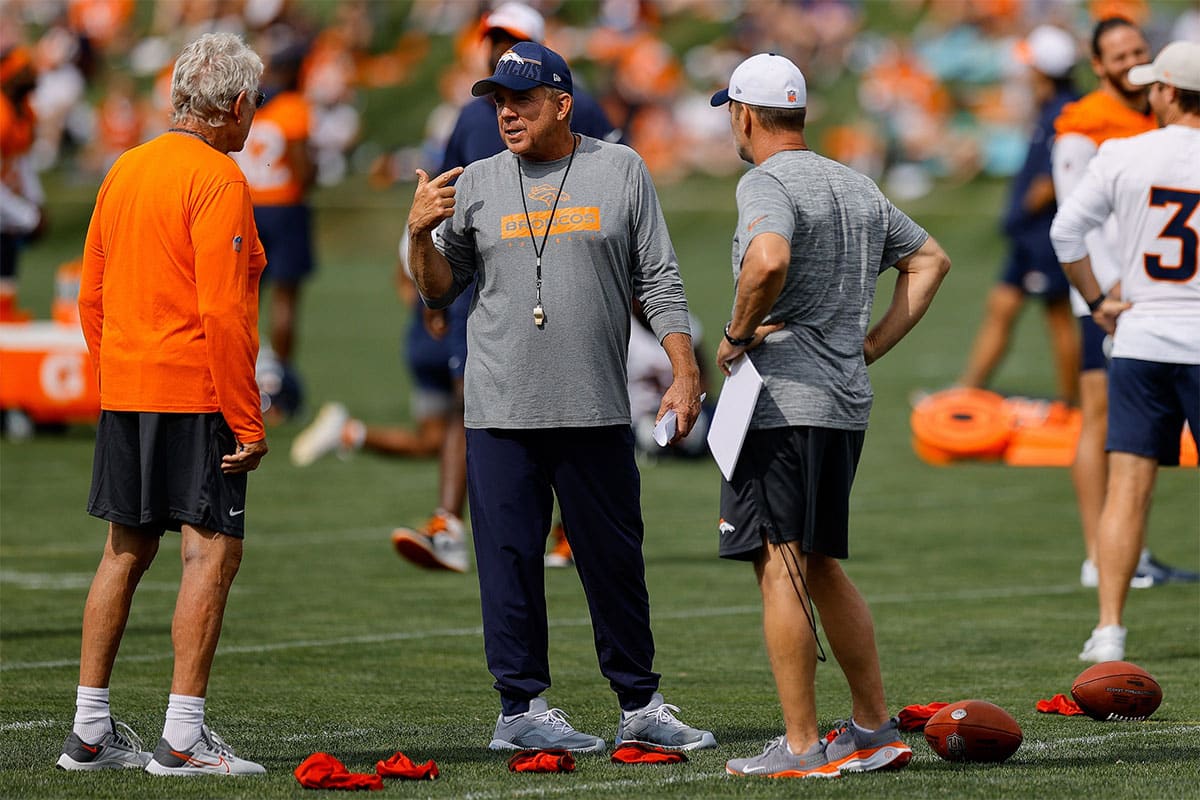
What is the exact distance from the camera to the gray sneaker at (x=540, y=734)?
6.11 metres

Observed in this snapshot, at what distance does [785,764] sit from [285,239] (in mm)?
10971

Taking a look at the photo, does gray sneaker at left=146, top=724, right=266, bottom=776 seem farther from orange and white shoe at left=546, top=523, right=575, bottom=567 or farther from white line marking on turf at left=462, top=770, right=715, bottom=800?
orange and white shoe at left=546, top=523, right=575, bottom=567

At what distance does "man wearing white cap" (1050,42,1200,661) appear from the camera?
7672 millimetres

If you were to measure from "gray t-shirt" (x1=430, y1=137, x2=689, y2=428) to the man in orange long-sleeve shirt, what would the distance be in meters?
0.70

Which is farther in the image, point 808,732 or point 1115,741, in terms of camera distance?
point 1115,741

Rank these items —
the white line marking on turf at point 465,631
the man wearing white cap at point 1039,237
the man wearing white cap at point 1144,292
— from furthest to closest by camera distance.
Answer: the man wearing white cap at point 1039,237, the white line marking on turf at point 465,631, the man wearing white cap at point 1144,292

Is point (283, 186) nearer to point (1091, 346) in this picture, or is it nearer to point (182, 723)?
point (1091, 346)

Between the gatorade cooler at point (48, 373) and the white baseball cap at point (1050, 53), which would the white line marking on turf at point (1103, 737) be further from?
the gatorade cooler at point (48, 373)

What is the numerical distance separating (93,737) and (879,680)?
7.51ft

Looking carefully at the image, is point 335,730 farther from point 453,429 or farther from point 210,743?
point 453,429

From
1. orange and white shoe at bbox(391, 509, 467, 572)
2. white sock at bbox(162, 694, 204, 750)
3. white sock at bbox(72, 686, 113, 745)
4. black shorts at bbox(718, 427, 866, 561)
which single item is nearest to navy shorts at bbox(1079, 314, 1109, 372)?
orange and white shoe at bbox(391, 509, 467, 572)

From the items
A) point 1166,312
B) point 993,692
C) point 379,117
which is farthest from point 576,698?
point 379,117

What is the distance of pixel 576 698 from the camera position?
23.6 feet

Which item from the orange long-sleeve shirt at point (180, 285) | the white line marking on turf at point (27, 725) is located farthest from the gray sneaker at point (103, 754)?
the orange long-sleeve shirt at point (180, 285)
